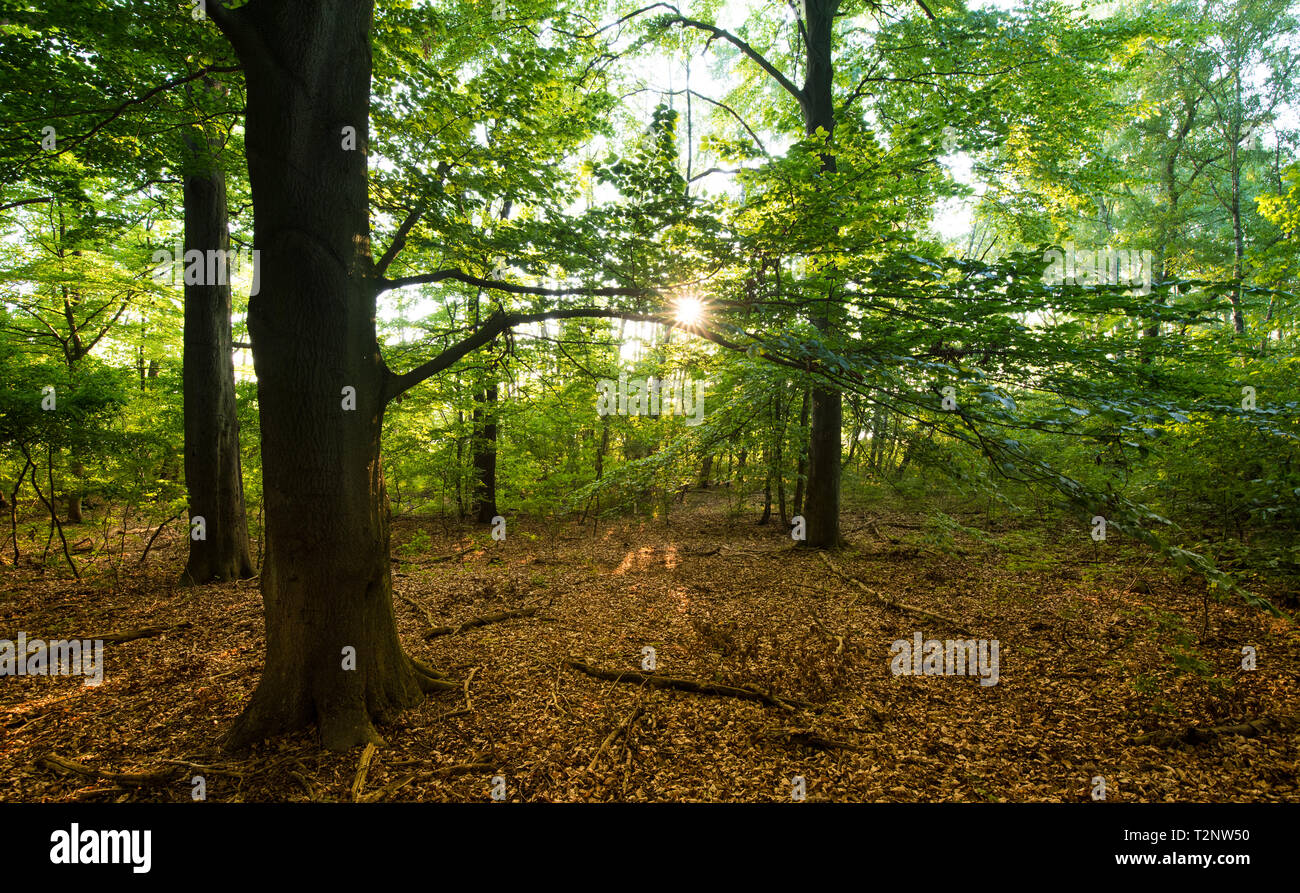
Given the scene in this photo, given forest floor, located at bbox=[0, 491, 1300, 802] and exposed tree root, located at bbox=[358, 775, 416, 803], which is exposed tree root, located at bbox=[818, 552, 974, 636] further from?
exposed tree root, located at bbox=[358, 775, 416, 803]

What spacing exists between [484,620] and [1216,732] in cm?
672

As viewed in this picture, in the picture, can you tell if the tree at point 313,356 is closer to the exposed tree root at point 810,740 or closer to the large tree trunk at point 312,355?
the large tree trunk at point 312,355

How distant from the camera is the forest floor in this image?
119 inches

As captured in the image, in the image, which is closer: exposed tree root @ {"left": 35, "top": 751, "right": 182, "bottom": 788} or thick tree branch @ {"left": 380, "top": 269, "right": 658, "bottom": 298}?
exposed tree root @ {"left": 35, "top": 751, "right": 182, "bottom": 788}

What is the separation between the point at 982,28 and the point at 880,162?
587cm

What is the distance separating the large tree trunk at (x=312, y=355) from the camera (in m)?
3.08

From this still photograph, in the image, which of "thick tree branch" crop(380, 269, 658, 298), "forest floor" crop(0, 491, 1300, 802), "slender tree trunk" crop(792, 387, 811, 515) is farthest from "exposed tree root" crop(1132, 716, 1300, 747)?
"slender tree trunk" crop(792, 387, 811, 515)

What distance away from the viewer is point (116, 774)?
9.66 feet

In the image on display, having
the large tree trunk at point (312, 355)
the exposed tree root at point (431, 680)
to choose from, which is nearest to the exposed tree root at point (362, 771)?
the large tree trunk at point (312, 355)

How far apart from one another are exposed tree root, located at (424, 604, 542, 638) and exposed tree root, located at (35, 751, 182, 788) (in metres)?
2.50

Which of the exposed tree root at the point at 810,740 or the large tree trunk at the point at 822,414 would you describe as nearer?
the exposed tree root at the point at 810,740

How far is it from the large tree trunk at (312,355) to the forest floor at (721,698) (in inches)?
19.2

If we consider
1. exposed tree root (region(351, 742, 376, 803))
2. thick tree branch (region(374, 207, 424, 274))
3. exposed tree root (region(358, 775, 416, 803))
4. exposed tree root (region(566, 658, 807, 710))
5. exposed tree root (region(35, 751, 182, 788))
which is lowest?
exposed tree root (region(566, 658, 807, 710))
